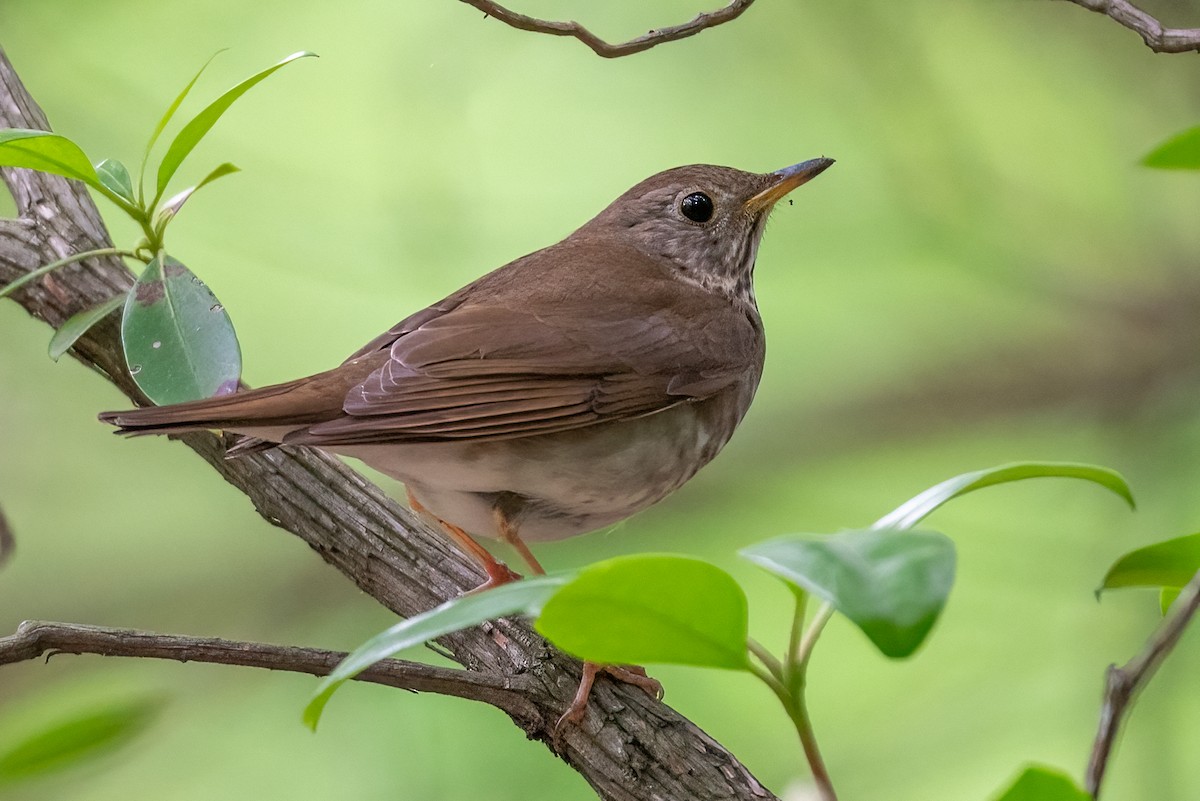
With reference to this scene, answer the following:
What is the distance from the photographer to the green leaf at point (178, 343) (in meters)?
2.61

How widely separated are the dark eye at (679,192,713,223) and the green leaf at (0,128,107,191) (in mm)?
1953

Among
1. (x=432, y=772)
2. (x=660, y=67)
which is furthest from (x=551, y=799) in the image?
(x=660, y=67)

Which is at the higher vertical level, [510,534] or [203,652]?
[203,652]

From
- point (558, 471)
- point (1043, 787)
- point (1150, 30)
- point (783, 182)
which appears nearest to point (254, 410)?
point (558, 471)

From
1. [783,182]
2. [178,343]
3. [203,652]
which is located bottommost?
[203,652]

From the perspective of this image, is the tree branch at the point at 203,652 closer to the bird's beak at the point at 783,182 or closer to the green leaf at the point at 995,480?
the green leaf at the point at 995,480

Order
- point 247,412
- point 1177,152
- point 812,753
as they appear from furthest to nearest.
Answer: point 247,412 < point 812,753 < point 1177,152

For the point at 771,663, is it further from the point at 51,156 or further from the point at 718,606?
the point at 51,156

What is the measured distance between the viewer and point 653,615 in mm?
1381

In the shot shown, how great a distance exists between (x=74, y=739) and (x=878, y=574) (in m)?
1.77

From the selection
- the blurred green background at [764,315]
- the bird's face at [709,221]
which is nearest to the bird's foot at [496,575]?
the bird's face at [709,221]

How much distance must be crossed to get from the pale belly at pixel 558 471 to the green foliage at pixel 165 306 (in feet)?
1.25

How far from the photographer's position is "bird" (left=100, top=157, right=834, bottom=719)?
9.00 feet

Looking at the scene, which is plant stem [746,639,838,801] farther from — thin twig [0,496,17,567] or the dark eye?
the dark eye
